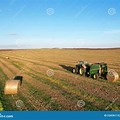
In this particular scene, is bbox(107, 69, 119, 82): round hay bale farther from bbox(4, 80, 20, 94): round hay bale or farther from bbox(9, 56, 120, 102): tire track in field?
bbox(4, 80, 20, 94): round hay bale

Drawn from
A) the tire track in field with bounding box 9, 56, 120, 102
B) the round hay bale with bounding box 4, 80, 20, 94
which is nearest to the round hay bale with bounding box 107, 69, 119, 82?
the tire track in field with bounding box 9, 56, 120, 102

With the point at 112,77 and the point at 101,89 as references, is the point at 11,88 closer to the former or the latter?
the point at 101,89

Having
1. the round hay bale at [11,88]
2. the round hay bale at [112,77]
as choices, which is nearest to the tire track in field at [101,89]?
the round hay bale at [112,77]

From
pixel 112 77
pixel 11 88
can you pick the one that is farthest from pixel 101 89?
pixel 11 88

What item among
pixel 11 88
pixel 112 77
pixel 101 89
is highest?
pixel 112 77

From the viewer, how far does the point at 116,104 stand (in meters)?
12.8

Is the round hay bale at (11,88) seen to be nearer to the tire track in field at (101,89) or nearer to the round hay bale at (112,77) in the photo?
the tire track in field at (101,89)

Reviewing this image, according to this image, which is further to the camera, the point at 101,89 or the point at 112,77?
the point at 112,77

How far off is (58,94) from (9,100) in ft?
9.63

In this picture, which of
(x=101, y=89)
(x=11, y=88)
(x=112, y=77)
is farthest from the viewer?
(x=112, y=77)

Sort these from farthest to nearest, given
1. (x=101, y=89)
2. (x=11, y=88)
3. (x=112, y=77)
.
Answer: (x=112, y=77)
(x=101, y=89)
(x=11, y=88)

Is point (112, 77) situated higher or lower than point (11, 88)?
higher

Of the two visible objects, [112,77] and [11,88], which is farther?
[112,77]

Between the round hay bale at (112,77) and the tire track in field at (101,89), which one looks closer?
the tire track in field at (101,89)
